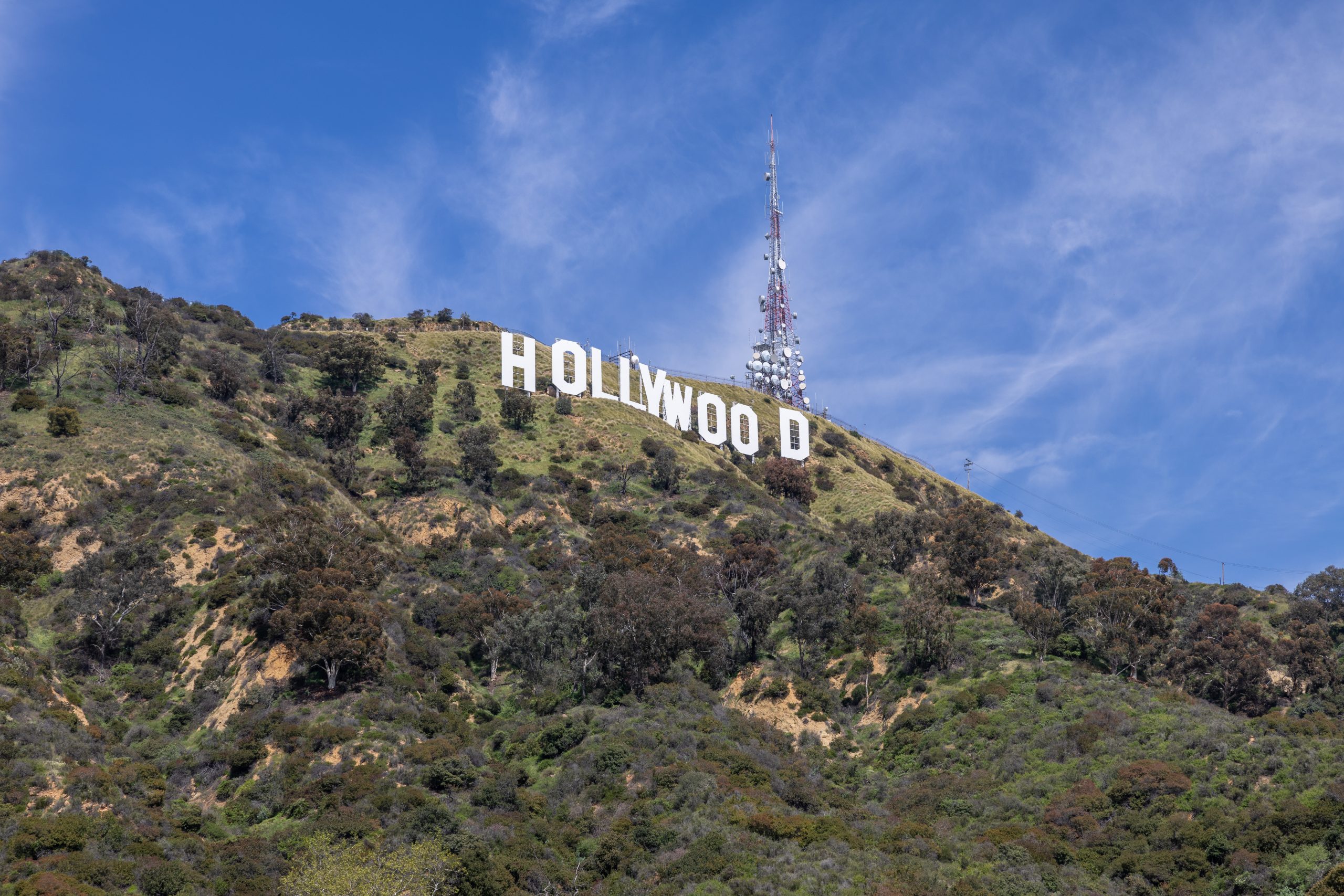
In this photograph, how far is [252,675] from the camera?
5822 centimetres

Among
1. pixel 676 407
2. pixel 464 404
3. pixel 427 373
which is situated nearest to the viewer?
pixel 464 404

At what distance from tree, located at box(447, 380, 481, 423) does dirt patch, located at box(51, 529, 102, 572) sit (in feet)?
148

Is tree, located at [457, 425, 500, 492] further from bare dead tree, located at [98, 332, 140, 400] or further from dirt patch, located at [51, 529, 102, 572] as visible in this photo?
dirt patch, located at [51, 529, 102, 572]

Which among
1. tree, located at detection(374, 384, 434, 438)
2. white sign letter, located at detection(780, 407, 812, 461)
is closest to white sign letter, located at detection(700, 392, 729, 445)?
white sign letter, located at detection(780, 407, 812, 461)

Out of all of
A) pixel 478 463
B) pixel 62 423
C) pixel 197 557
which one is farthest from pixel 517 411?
pixel 197 557

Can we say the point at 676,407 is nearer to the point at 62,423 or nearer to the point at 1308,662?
the point at 62,423

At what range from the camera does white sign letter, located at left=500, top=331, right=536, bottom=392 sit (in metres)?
112

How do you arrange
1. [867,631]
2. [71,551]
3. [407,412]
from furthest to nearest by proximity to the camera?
[407,412], [867,631], [71,551]

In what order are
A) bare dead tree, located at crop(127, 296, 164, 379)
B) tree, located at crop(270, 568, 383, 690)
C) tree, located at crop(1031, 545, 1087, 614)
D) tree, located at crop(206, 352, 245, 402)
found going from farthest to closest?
1. tree, located at crop(206, 352, 245, 402)
2. bare dead tree, located at crop(127, 296, 164, 379)
3. tree, located at crop(1031, 545, 1087, 614)
4. tree, located at crop(270, 568, 383, 690)

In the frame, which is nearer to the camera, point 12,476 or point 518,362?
point 12,476

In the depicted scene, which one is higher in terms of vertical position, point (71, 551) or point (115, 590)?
point (71, 551)

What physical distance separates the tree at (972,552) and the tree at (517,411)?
→ 49.1 m

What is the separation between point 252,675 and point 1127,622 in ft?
175

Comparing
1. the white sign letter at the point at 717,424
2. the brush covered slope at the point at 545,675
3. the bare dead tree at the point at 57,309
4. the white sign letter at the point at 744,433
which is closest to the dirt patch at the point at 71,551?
the brush covered slope at the point at 545,675
